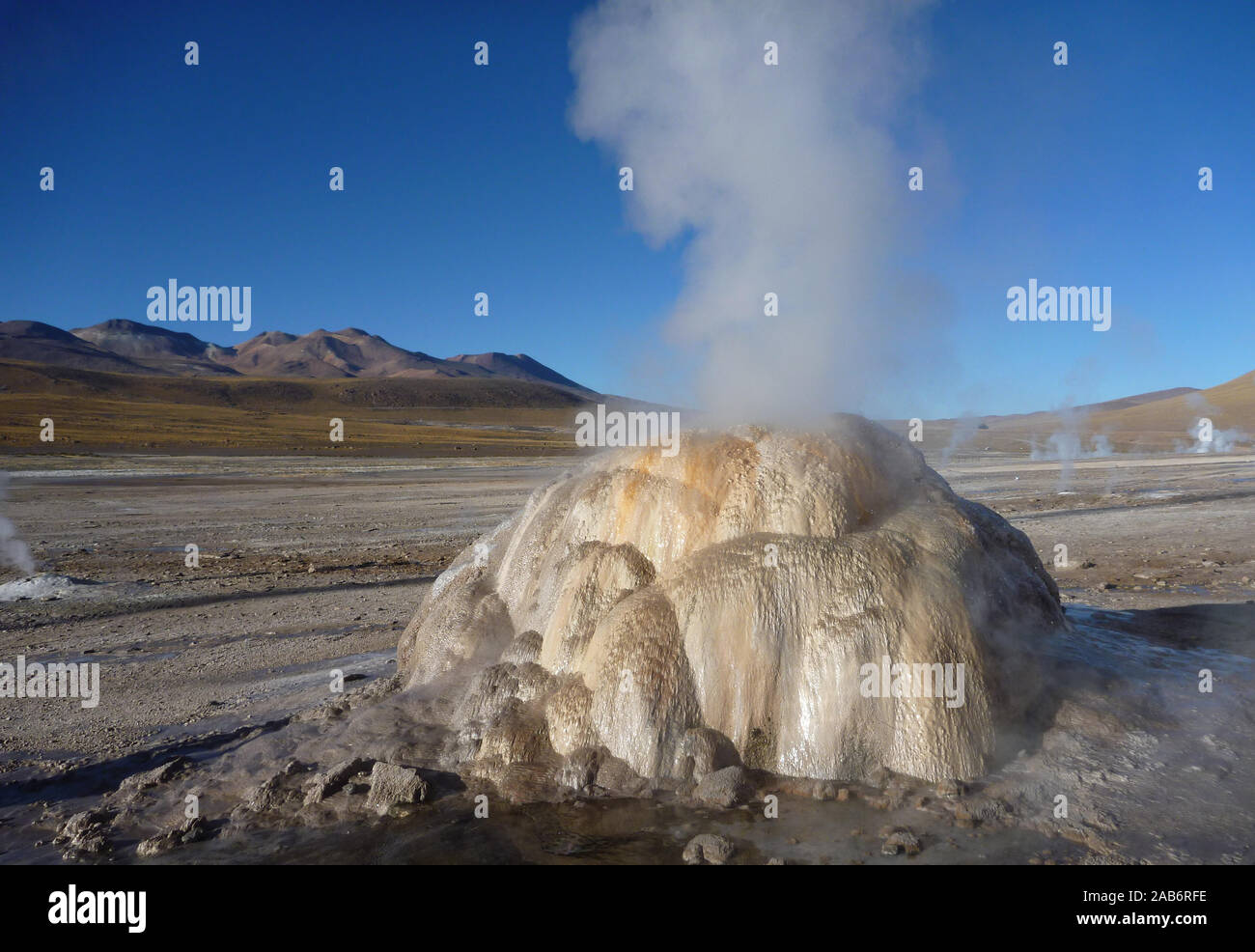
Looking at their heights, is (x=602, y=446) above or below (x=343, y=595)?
above

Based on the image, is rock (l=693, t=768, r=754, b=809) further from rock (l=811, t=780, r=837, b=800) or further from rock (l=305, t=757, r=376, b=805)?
rock (l=305, t=757, r=376, b=805)

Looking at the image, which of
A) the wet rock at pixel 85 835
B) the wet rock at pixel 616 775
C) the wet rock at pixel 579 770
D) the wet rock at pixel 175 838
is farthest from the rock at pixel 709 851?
the wet rock at pixel 85 835

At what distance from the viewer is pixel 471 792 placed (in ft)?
17.1

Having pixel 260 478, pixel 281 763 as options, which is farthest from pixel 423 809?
pixel 260 478

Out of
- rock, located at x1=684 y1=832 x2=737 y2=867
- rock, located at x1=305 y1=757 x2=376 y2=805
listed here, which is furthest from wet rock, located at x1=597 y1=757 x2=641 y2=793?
rock, located at x1=305 y1=757 x2=376 y2=805

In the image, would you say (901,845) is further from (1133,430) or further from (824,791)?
(1133,430)

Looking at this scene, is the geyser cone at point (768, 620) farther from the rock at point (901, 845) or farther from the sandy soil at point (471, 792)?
the rock at point (901, 845)

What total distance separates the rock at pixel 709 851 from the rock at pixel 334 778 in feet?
8.55

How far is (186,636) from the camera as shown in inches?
401

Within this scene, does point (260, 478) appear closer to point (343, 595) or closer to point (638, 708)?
point (343, 595)

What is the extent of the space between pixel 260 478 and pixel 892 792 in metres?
34.9

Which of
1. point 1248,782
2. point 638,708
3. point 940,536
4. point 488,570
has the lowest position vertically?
point 1248,782

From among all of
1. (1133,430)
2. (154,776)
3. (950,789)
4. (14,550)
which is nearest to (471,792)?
(154,776)
